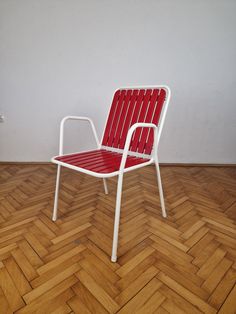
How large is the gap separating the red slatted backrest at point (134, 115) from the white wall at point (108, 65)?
0.81m

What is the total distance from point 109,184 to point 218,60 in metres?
1.78

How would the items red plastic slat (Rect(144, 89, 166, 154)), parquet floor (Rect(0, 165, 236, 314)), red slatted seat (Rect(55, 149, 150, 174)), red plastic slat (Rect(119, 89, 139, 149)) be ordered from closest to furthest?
parquet floor (Rect(0, 165, 236, 314)) < red slatted seat (Rect(55, 149, 150, 174)) < red plastic slat (Rect(144, 89, 166, 154)) < red plastic slat (Rect(119, 89, 139, 149))

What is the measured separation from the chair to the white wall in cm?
84

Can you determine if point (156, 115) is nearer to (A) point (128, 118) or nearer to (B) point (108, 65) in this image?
(A) point (128, 118)

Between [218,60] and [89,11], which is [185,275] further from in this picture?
[89,11]

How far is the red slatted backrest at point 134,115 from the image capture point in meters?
1.12

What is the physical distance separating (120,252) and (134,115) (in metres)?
0.84

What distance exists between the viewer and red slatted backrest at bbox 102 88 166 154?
1124 millimetres

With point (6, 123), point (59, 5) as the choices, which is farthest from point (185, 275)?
point (59, 5)

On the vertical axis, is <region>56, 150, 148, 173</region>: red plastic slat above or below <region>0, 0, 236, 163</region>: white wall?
below

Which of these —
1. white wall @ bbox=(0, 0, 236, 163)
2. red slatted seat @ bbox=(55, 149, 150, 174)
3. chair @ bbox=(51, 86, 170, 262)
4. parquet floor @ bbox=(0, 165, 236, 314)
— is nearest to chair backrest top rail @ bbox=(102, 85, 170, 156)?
chair @ bbox=(51, 86, 170, 262)

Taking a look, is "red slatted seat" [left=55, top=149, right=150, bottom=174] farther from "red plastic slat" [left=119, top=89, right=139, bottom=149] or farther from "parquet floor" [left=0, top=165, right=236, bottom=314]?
"parquet floor" [left=0, top=165, right=236, bottom=314]

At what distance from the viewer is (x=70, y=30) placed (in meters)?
1.88

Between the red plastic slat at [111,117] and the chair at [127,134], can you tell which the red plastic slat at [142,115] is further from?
→ the red plastic slat at [111,117]
